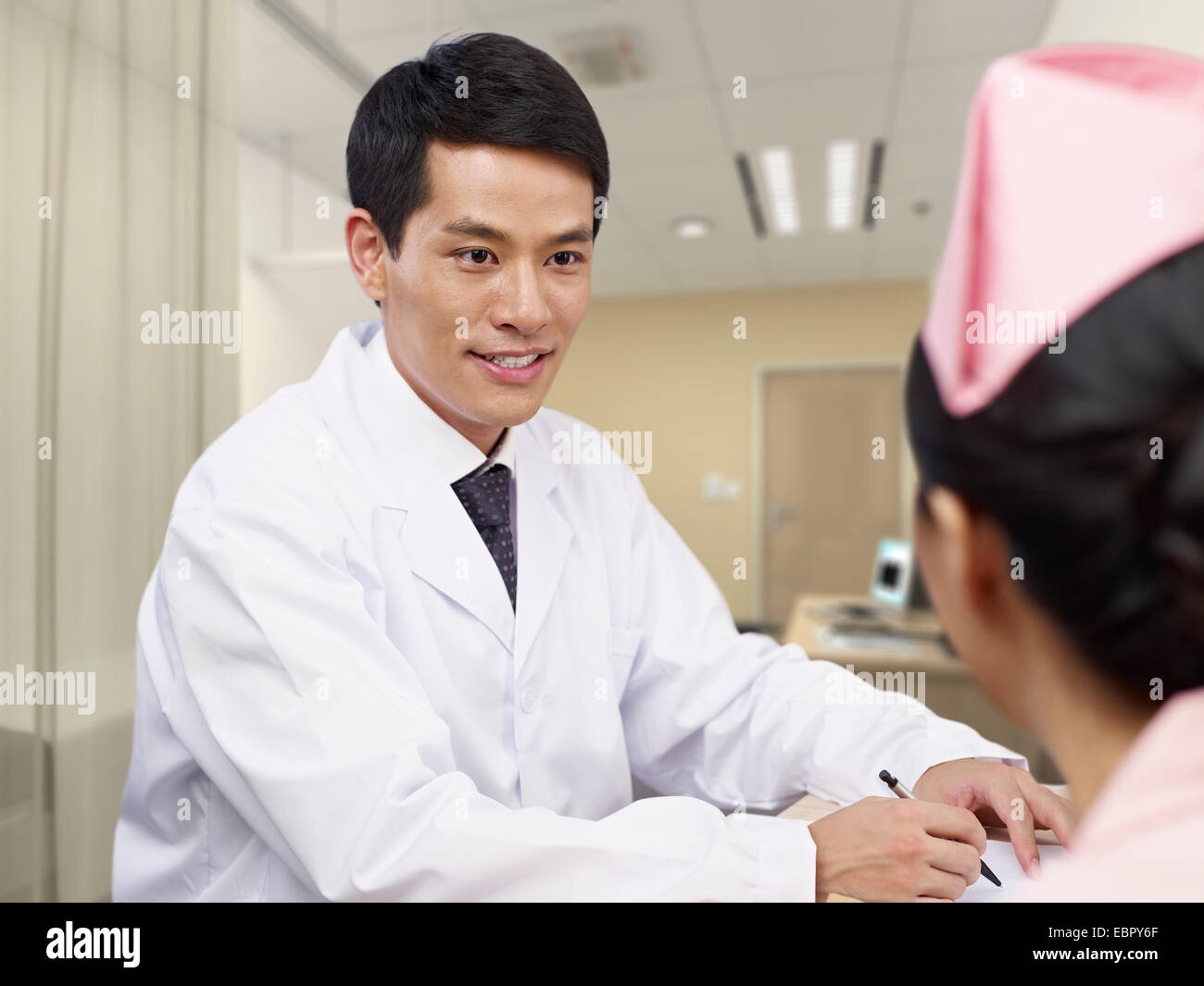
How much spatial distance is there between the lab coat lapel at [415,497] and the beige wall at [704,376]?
195 inches

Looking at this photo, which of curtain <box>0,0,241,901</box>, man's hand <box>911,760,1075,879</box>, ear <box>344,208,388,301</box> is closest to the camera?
man's hand <box>911,760,1075,879</box>

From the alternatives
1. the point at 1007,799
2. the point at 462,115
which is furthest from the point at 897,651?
the point at 462,115

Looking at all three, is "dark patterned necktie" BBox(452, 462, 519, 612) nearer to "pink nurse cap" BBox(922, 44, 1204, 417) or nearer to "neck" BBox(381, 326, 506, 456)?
"neck" BBox(381, 326, 506, 456)

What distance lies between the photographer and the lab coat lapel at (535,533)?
1.05 metres

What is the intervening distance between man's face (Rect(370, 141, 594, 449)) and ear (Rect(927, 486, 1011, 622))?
64 centimetres

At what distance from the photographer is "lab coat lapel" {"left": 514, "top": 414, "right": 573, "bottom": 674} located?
41.3 inches

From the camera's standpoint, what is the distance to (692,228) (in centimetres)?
446

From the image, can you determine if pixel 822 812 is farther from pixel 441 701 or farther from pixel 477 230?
pixel 477 230

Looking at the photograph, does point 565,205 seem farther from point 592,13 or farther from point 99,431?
point 592,13

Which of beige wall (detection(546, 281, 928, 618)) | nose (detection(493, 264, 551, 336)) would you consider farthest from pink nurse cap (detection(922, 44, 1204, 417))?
beige wall (detection(546, 281, 928, 618))

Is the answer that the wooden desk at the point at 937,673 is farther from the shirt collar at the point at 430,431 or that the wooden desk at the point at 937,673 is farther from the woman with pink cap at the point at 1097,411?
the woman with pink cap at the point at 1097,411

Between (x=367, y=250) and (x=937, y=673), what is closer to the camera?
(x=367, y=250)

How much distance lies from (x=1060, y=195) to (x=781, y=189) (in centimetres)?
388
